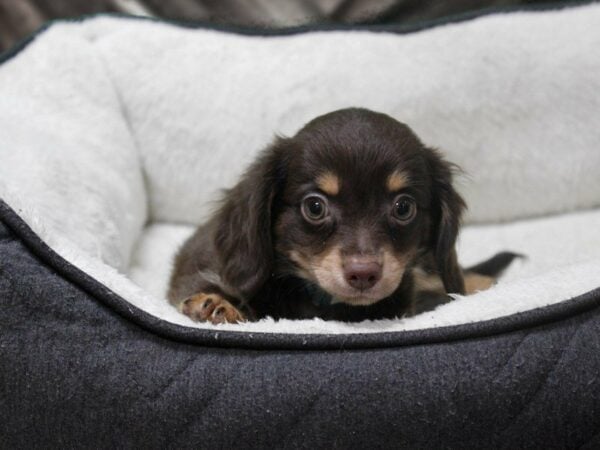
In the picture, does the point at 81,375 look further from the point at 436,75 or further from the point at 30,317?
the point at 436,75

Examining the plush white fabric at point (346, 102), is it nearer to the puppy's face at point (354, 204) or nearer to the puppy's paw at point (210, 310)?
the puppy's paw at point (210, 310)

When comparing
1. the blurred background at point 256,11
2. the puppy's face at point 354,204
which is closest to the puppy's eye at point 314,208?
the puppy's face at point 354,204

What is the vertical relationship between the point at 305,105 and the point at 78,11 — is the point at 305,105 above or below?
below

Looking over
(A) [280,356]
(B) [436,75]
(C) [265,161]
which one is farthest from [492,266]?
(A) [280,356]

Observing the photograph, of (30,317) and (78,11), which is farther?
(78,11)

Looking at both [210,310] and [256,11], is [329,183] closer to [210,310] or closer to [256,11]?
[210,310]
